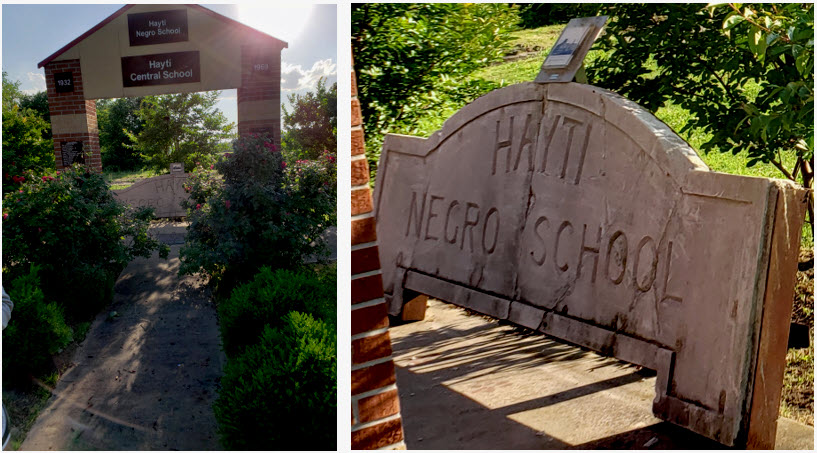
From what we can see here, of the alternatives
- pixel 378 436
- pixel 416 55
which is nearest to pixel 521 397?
pixel 378 436

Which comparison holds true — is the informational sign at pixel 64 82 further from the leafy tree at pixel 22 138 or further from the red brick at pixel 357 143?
the red brick at pixel 357 143

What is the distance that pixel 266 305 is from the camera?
4.37 metres

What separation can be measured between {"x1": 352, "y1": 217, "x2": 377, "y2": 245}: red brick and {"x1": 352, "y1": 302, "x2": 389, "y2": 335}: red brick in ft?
0.70

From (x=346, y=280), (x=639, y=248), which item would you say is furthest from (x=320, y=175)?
(x=639, y=248)

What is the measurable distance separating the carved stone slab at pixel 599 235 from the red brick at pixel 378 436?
1524mm

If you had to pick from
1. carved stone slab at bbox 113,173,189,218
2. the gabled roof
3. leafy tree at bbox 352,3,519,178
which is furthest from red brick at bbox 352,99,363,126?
leafy tree at bbox 352,3,519,178

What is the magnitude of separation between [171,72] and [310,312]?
5.62 ft

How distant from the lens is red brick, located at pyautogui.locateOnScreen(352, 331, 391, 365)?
2123 millimetres

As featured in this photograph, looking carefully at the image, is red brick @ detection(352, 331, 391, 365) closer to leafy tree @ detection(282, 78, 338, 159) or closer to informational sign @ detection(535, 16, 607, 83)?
leafy tree @ detection(282, 78, 338, 159)

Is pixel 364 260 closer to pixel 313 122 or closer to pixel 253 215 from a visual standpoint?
pixel 313 122

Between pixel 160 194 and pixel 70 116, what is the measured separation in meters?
0.77

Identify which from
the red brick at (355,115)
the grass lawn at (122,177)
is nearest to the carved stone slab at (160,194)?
the grass lawn at (122,177)

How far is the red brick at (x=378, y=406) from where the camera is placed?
2.18 meters

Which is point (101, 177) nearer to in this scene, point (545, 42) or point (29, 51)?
point (29, 51)
